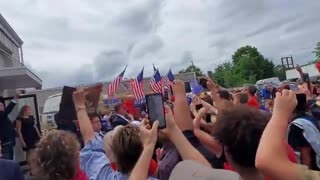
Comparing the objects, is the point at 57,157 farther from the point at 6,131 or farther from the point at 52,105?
the point at 52,105

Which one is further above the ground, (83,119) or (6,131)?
(83,119)

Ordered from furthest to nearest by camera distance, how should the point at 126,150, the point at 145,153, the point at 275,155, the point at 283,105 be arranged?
1. the point at 126,150
2. the point at 145,153
3. the point at 283,105
4. the point at 275,155

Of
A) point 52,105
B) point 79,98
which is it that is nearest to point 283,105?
point 79,98

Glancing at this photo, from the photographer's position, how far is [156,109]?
119 inches

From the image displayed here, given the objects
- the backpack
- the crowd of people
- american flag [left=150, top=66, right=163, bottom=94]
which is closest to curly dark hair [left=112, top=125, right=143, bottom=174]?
the crowd of people

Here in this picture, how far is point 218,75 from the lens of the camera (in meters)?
134

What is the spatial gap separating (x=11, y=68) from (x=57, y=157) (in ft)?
31.1

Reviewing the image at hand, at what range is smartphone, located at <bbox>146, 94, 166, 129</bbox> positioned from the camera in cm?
298

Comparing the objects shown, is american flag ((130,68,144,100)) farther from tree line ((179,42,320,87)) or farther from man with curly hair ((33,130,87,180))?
tree line ((179,42,320,87))

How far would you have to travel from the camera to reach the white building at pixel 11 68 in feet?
39.7

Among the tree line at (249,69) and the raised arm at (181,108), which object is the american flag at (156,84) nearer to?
the raised arm at (181,108)

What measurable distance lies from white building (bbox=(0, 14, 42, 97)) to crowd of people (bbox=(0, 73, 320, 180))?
8.33 meters

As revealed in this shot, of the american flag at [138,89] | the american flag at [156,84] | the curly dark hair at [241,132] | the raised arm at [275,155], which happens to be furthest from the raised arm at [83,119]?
the american flag at [138,89]

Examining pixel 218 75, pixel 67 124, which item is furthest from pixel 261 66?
pixel 67 124
